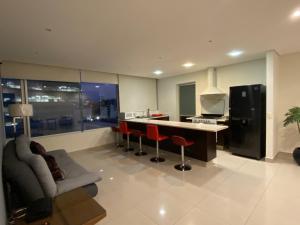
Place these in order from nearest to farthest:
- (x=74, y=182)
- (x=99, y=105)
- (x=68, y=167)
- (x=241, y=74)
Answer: (x=74, y=182) → (x=68, y=167) → (x=241, y=74) → (x=99, y=105)

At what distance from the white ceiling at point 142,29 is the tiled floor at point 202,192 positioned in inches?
103

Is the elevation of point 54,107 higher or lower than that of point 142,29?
lower

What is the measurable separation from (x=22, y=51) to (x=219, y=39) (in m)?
3.94

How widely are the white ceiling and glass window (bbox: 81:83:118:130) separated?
180cm

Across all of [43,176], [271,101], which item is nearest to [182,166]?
[271,101]

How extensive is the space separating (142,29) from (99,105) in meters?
3.96

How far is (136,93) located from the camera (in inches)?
272

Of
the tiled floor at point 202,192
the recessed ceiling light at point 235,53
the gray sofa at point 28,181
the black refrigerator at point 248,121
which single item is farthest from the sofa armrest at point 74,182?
the recessed ceiling light at point 235,53

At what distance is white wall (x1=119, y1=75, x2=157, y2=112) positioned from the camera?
21.1 ft

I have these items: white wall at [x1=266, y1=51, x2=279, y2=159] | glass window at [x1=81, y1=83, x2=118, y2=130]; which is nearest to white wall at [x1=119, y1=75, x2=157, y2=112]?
glass window at [x1=81, y1=83, x2=118, y2=130]

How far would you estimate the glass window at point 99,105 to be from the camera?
562cm

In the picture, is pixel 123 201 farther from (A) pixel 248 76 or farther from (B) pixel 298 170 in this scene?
(A) pixel 248 76

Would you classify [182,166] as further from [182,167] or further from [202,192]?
[202,192]

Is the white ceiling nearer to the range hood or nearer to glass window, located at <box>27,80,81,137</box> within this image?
glass window, located at <box>27,80,81,137</box>
